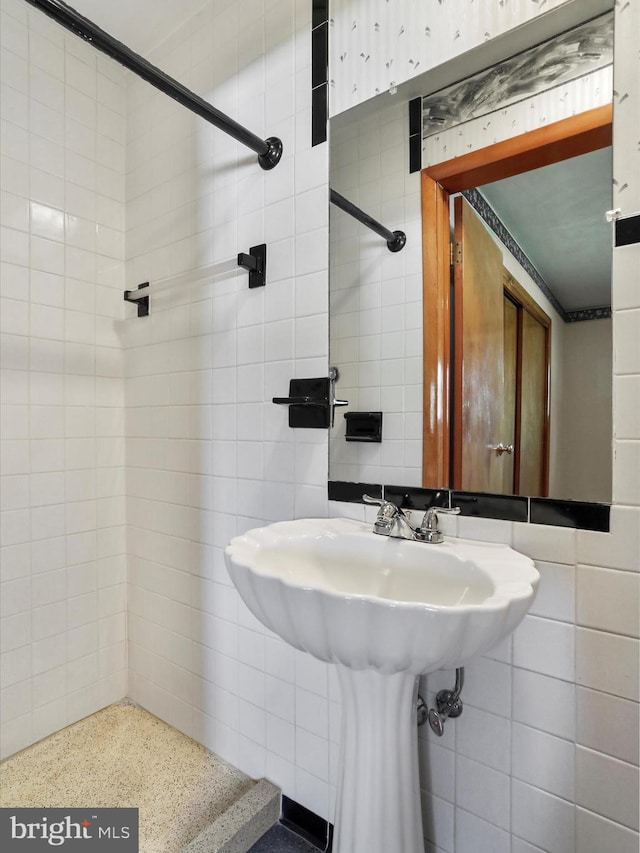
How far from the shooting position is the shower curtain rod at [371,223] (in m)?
1.11

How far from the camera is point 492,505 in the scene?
96cm

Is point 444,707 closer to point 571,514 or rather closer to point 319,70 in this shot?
point 571,514

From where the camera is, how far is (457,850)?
1011 mm

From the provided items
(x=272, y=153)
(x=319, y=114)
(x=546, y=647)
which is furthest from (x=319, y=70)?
(x=546, y=647)

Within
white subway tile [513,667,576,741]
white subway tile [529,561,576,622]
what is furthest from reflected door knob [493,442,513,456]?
white subway tile [513,667,576,741]

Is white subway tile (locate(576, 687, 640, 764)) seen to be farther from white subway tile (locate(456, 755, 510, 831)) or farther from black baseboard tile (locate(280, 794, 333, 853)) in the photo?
black baseboard tile (locate(280, 794, 333, 853))

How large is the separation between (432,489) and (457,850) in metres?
A: 0.78

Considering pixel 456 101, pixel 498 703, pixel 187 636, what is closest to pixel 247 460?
pixel 187 636

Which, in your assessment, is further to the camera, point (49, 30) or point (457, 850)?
point (49, 30)

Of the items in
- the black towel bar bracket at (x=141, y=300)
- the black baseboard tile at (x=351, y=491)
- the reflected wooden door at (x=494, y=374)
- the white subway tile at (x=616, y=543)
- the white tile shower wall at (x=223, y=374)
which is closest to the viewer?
the white subway tile at (x=616, y=543)

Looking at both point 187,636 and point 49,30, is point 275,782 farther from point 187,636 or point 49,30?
point 49,30

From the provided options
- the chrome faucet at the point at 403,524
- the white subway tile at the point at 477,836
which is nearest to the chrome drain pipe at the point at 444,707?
the white subway tile at the point at 477,836

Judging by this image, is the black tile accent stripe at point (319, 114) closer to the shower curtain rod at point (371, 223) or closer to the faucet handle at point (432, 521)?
the shower curtain rod at point (371, 223)

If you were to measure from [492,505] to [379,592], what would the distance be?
0.30 m
